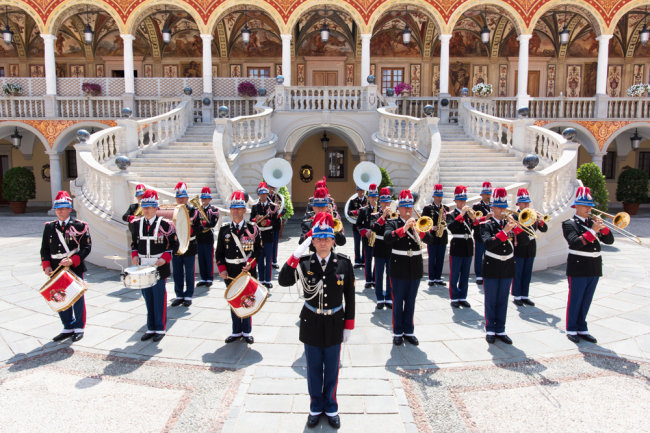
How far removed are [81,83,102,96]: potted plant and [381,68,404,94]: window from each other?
1311 centimetres

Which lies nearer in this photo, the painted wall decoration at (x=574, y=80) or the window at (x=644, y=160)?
the window at (x=644, y=160)

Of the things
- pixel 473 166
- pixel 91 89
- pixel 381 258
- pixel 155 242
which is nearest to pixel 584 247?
pixel 381 258

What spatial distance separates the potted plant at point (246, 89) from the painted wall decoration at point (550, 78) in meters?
14.9

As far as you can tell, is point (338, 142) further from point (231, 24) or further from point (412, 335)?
point (412, 335)

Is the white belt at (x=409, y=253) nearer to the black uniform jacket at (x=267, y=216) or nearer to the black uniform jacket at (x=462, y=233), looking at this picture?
the black uniform jacket at (x=462, y=233)

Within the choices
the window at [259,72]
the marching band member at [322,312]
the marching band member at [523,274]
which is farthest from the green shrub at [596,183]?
the window at [259,72]

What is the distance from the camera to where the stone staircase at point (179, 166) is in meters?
12.6

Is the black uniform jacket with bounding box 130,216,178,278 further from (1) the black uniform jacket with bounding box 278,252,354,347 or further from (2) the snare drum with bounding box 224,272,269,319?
(1) the black uniform jacket with bounding box 278,252,354,347

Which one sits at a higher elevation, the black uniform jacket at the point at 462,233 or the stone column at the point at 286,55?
the stone column at the point at 286,55

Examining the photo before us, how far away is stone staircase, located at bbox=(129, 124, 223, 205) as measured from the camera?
12.6 m

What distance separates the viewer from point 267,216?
8.92 m

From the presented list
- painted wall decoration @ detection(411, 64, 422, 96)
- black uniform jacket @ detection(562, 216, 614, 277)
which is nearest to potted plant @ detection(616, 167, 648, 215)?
painted wall decoration @ detection(411, 64, 422, 96)

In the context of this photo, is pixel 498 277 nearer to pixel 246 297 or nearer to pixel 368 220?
pixel 368 220

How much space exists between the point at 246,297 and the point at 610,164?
2318 cm
